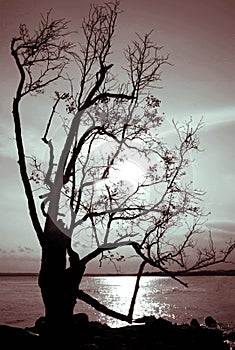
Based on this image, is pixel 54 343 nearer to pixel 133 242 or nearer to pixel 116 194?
pixel 133 242

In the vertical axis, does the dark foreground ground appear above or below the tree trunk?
below

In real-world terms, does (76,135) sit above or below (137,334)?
above

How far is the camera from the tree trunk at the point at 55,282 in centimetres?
1405

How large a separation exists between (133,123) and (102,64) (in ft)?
7.65

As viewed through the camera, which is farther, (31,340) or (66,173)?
(66,173)

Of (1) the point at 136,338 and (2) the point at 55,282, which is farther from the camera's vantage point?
(1) the point at 136,338

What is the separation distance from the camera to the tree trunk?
1405 centimetres

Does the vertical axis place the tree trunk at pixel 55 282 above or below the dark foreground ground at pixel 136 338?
above

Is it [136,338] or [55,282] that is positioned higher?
[55,282]

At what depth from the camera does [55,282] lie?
14070mm

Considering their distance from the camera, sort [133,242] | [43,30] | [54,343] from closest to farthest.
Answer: [54,343] < [43,30] < [133,242]

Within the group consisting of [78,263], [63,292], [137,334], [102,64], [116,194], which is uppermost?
[102,64]

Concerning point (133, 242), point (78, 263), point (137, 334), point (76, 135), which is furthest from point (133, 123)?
point (137, 334)

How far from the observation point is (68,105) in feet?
51.7
